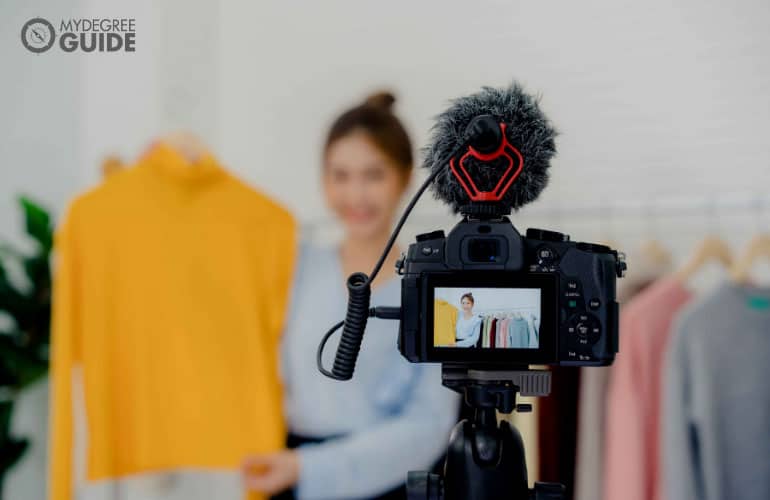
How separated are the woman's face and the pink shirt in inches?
18.5

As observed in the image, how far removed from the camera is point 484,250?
60cm

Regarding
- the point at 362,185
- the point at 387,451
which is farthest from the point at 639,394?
the point at 362,185

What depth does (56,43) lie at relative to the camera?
1276 millimetres

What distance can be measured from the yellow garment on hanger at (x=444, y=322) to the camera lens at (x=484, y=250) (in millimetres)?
45

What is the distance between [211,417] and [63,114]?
0.78 meters

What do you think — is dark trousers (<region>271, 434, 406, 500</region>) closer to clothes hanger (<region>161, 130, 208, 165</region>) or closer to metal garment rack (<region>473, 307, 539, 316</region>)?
clothes hanger (<region>161, 130, 208, 165</region>)

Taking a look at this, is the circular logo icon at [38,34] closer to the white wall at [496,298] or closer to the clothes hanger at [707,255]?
the white wall at [496,298]

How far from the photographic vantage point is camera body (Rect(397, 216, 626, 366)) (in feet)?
1.98

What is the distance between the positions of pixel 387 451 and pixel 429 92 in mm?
667

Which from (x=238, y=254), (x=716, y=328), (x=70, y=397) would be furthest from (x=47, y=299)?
(x=716, y=328)

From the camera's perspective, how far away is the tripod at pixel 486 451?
616mm

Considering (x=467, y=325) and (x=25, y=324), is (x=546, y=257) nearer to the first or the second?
(x=467, y=325)

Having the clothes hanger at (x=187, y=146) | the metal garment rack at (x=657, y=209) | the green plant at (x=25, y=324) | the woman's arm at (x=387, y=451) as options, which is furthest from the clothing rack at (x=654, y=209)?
the green plant at (x=25, y=324)

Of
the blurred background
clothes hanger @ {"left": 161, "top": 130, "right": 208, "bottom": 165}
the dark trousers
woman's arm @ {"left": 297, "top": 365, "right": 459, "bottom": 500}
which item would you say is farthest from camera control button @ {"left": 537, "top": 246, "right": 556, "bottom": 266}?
clothes hanger @ {"left": 161, "top": 130, "right": 208, "bottom": 165}
